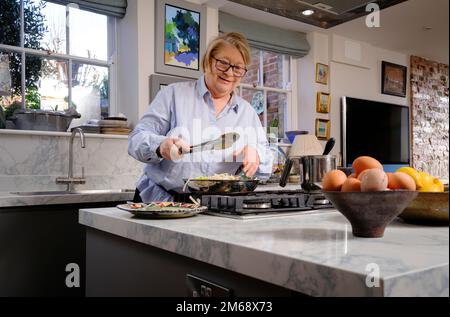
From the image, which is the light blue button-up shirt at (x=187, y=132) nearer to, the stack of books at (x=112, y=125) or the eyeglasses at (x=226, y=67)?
the eyeglasses at (x=226, y=67)

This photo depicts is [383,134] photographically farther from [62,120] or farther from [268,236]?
[268,236]

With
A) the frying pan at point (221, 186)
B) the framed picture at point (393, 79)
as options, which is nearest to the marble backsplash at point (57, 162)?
the frying pan at point (221, 186)

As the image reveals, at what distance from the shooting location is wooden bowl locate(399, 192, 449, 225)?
0.94 metres

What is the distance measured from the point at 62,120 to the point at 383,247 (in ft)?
8.45

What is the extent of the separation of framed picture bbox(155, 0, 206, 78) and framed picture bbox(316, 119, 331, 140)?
1706 millimetres

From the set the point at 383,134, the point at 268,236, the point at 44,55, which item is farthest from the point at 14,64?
the point at 383,134

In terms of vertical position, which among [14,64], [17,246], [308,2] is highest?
[14,64]

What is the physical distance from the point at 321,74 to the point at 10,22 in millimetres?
3125

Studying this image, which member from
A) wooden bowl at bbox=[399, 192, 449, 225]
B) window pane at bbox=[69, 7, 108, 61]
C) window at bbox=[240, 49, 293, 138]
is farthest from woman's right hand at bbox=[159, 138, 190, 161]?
window at bbox=[240, 49, 293, 138]

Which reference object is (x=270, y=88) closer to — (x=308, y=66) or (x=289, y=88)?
(x=289, y=88)

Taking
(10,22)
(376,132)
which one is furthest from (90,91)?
(376,132)

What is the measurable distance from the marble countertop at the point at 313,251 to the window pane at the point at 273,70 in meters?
3.78

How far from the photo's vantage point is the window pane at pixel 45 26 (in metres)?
3.07
